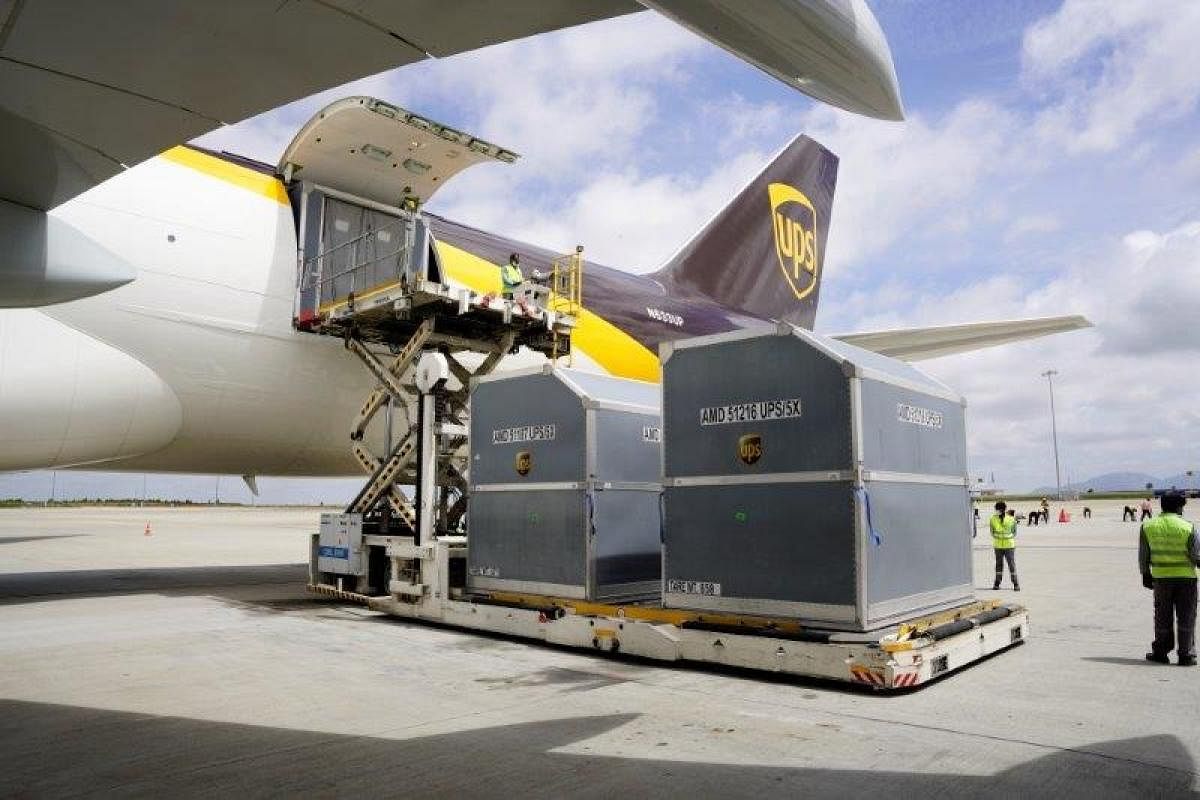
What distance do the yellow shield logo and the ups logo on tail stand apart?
15145 mm

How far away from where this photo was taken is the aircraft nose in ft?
14.9

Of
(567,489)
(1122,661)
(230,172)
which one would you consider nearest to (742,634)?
(567,489)

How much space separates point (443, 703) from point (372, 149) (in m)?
8.48

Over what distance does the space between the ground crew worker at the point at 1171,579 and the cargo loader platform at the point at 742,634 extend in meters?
1.14

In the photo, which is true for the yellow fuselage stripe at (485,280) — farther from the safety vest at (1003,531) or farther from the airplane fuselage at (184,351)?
the safety vest at (1003,531)

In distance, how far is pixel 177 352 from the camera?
10109 millimetres

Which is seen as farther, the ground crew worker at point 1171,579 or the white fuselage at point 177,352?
the white fuselage at point 177,352

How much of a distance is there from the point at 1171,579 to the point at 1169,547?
26 cm

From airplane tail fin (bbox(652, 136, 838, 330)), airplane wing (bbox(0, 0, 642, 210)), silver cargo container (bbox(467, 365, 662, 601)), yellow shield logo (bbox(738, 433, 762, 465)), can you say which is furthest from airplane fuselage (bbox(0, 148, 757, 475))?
airplane tail fin (bbox(652, 136, 838, 330))

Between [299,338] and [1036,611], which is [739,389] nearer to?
[1036,611]

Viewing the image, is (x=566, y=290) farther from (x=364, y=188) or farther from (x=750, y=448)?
(x=750, y=448)

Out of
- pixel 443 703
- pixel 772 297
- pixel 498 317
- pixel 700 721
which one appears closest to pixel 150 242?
pixel 498 317

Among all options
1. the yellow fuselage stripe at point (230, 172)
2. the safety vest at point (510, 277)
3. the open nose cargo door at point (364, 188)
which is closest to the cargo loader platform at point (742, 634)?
the safety vest at point (510, 277)

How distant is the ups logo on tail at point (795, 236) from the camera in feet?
69.5
